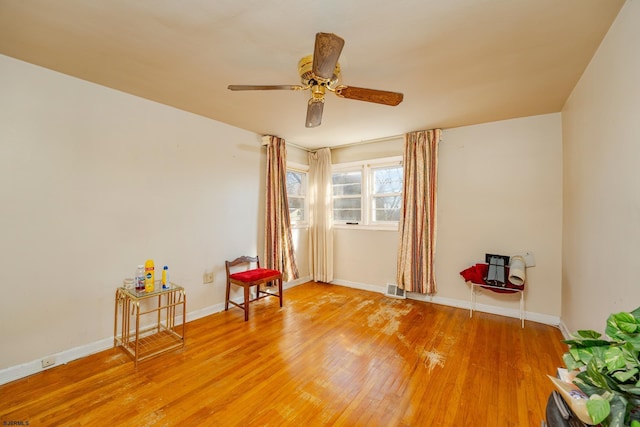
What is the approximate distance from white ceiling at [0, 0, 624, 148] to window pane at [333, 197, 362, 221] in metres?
1.99

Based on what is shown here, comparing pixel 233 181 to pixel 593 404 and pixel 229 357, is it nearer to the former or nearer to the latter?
pixel 229 357

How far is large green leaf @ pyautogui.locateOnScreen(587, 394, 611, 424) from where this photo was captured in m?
0.69

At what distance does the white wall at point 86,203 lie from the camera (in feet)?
6.50

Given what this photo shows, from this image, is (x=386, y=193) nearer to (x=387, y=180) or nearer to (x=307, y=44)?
(x=387, y=180)

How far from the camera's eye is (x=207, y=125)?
3193 mm

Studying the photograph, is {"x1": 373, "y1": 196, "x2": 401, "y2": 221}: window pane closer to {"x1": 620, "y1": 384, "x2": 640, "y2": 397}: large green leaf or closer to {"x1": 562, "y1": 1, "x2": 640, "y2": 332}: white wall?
{"x1": 562, "y1": 1, "x2": 640, "y2": 332}: white wall

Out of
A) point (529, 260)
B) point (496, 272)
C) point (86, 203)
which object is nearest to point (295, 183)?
point (86, 203)

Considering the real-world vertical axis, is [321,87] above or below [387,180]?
above

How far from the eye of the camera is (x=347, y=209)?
459cm

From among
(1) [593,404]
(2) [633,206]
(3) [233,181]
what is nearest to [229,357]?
(3) [233,181]

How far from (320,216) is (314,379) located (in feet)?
9.57

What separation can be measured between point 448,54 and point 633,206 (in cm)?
141

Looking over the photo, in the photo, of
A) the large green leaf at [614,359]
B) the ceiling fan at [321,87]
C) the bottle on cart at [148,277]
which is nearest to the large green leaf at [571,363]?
the large green leaf at [614,359]

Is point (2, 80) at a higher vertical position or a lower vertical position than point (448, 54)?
lower
